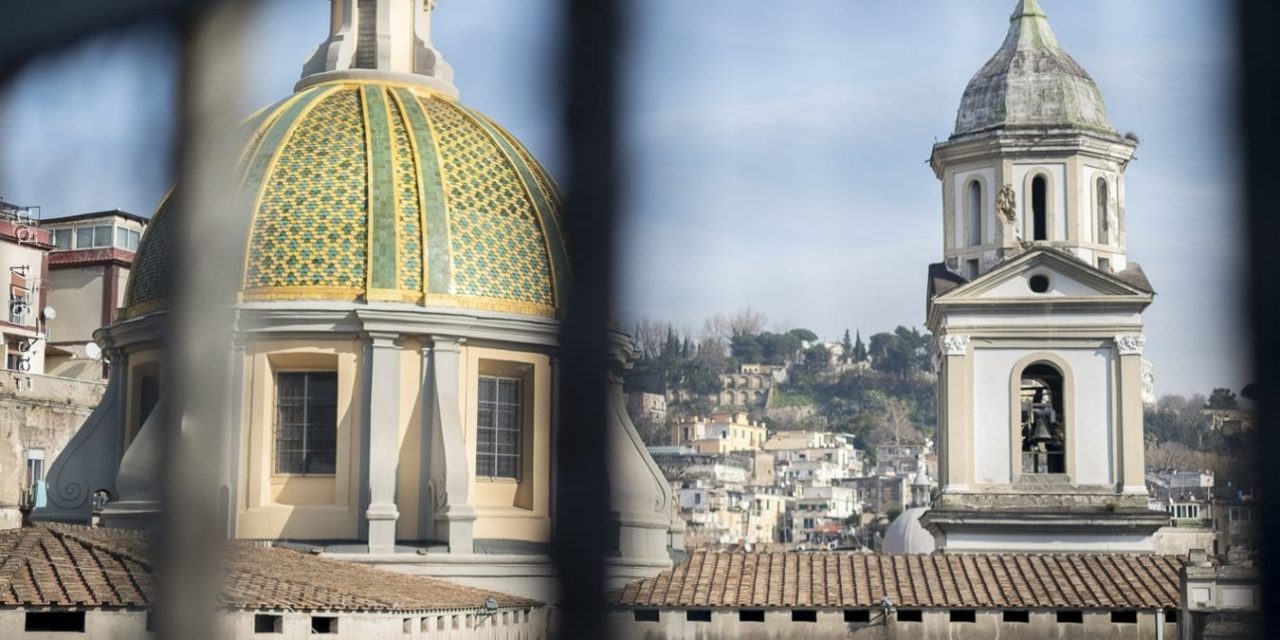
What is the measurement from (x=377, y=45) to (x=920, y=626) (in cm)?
1238

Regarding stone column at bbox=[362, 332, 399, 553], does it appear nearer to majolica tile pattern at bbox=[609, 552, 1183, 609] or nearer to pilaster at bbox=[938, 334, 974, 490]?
majolica tile pattern at bbox=[609, 552, 1183, 609]

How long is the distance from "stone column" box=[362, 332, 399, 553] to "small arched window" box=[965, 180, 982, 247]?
832cm

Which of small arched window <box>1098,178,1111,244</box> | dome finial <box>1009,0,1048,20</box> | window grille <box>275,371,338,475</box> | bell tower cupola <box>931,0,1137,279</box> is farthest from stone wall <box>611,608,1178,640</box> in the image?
dome finial <box>1009,0,1048,20</box>

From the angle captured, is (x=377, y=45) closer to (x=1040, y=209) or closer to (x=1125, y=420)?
(x=1040, y=209)

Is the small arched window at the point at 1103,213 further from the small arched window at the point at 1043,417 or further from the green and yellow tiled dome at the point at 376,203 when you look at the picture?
the green and yellow tiled dome at the point at 376,203

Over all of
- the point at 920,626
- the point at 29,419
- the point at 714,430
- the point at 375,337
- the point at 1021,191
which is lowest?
the point at 920,626

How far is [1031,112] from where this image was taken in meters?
29.4

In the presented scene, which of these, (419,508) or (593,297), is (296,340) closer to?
(419,508)

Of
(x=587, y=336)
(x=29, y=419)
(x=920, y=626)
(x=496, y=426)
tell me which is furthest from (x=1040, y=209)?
(x=587, y=336)

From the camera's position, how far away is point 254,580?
19.6 meters

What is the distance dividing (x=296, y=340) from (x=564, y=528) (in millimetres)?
28934

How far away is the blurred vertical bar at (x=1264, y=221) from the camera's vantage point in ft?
7.24

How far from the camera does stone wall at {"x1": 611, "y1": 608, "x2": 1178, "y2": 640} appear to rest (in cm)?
2811

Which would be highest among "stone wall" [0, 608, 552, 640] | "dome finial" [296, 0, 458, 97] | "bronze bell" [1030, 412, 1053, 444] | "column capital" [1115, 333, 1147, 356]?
"dome finial" [296, 0, 458, 97]
